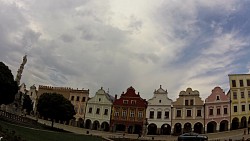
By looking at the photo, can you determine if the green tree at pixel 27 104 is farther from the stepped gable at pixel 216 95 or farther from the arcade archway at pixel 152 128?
the stepped gable at pixel 216 95

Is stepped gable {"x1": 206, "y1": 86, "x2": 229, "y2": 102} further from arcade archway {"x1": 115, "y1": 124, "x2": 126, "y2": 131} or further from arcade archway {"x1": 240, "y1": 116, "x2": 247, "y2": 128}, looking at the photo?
arcade archway {"x1": 115, "y1": 124, "x2": 126, "y2": 131}

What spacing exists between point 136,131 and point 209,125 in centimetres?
1911

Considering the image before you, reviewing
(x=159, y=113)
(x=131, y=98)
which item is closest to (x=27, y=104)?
(x=131, y=98)

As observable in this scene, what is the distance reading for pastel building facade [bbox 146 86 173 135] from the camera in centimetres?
7588

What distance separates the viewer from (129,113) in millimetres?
79562

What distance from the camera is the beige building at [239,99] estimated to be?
227 ft

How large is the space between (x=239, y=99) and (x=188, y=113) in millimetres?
12773

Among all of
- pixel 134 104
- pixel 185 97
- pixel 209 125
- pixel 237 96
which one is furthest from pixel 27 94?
pixel 237 96

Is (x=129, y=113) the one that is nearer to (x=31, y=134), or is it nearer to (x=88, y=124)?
(x=88, y=124)

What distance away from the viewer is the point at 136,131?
7875 cm

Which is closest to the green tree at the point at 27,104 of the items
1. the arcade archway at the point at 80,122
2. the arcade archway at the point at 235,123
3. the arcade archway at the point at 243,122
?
the arcade archway at the point at 80,122

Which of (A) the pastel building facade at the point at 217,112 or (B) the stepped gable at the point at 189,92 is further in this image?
(B) the stepped gable at the point at 189,92

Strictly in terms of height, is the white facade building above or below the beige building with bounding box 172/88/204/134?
above

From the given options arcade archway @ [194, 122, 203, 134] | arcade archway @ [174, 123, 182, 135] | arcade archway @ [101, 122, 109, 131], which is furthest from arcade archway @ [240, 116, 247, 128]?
arcade archway @ [101, 122, 109, 131]
